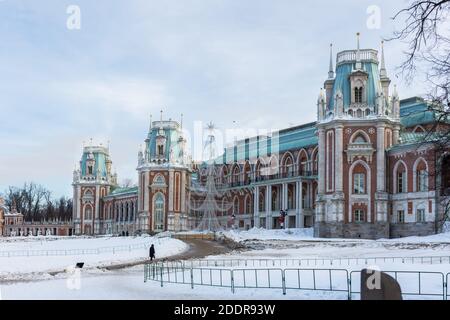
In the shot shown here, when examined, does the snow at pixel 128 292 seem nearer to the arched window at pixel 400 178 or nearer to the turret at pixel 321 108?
the arched window at pixel 400 178

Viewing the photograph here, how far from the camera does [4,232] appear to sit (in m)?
140

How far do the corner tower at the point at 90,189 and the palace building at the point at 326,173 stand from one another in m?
2.69

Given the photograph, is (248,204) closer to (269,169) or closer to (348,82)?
(269,169)

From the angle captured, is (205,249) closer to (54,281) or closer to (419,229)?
(419,229)

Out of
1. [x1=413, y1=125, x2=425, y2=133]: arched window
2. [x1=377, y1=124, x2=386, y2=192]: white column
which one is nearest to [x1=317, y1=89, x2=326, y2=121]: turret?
[x1=377, y1=124, x2=386, y2=192]: white column

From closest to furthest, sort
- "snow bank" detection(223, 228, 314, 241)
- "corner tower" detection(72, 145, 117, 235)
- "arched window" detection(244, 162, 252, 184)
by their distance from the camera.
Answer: "snow bank" detection(223, 228, 314, 241)
"arched window" detection(244, 162, 252, 184)
"corner tower" detection(72, 145, 117, 235)

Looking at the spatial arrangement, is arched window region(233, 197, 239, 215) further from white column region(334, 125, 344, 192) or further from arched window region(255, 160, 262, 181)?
white column region(334, 125, 344, 192)

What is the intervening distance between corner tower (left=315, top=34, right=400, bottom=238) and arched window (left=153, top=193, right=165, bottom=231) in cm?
3483

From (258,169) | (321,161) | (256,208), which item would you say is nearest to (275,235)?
(321,161)

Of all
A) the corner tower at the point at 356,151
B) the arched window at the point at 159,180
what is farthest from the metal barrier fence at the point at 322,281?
the arched window at the point at 159,180

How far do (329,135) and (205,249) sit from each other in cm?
2048

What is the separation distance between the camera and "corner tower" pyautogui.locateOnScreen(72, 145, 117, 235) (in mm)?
121500

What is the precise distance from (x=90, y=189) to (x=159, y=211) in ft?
96.6

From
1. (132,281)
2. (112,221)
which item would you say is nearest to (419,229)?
(132,281)
